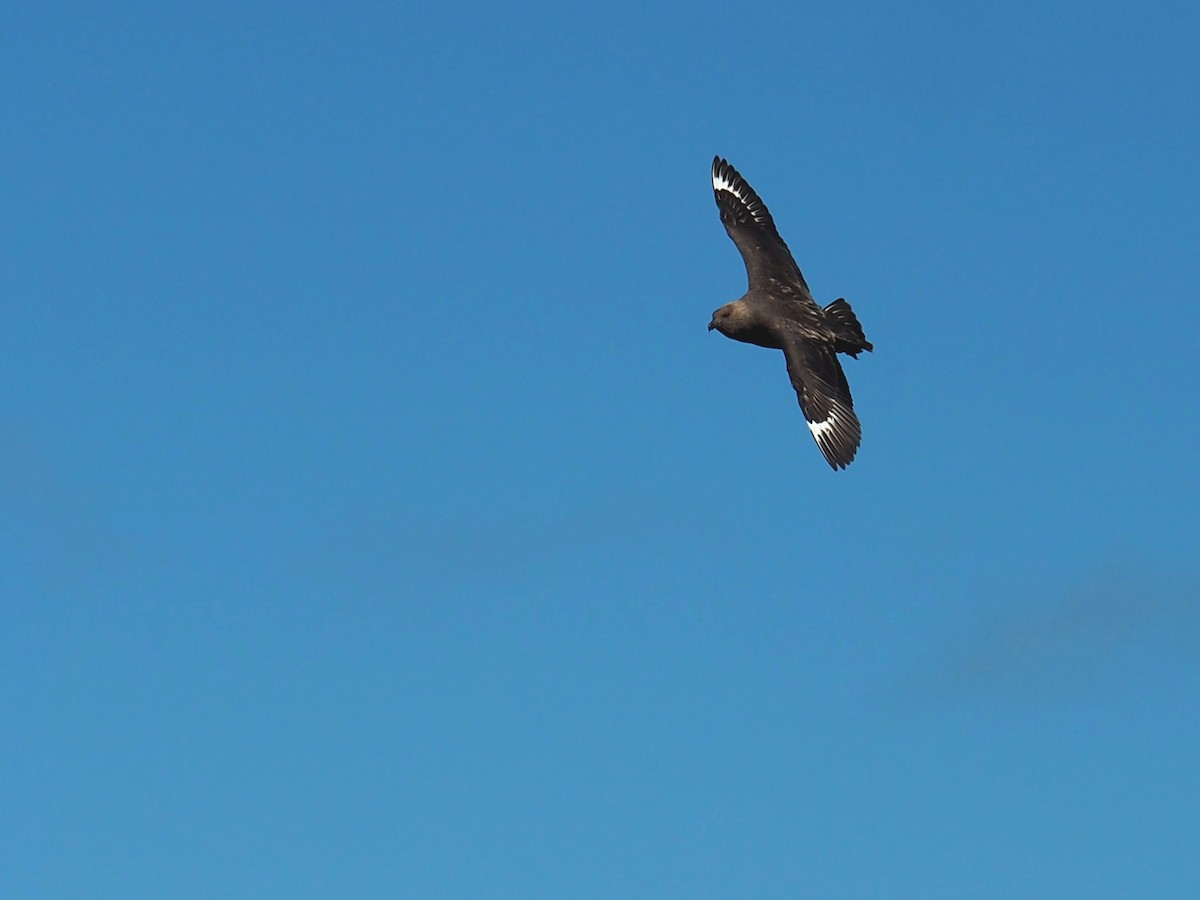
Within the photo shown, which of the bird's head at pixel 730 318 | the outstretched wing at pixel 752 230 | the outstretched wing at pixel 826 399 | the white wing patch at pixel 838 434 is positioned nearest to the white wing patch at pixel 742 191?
the outstretched wing at pixel 752 230

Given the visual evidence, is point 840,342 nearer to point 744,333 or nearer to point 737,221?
point 744,333

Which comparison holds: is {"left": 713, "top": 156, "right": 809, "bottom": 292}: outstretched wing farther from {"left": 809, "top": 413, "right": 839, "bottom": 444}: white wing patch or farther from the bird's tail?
{"left": 809, "top": 413, "right": 839, "bottom": 444}: white wing patch

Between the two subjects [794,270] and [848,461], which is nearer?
[848,461]

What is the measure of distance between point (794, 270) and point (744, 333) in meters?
1.68

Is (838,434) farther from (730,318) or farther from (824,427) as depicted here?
(730,318)

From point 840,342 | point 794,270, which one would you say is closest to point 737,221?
point 794,270

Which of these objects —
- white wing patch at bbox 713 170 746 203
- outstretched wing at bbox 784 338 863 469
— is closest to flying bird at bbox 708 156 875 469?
outstretched wing at bbox 784 338 863 469

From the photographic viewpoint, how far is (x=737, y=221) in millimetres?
32969

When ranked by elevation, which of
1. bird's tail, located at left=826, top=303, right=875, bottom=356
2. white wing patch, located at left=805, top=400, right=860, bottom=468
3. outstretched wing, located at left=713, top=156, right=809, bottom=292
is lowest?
white wing patch, located at left=805, top=400, right=860, bottom=468

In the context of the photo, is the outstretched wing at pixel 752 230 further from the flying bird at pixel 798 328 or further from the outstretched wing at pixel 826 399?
the outstretched wing at pixel 826 399

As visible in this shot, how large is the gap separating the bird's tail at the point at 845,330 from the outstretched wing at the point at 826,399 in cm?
21

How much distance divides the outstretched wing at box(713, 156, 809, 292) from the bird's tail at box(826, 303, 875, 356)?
44.8 inches

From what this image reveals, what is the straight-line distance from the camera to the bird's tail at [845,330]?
29.3 m

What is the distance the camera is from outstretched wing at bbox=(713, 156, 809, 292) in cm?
3134
